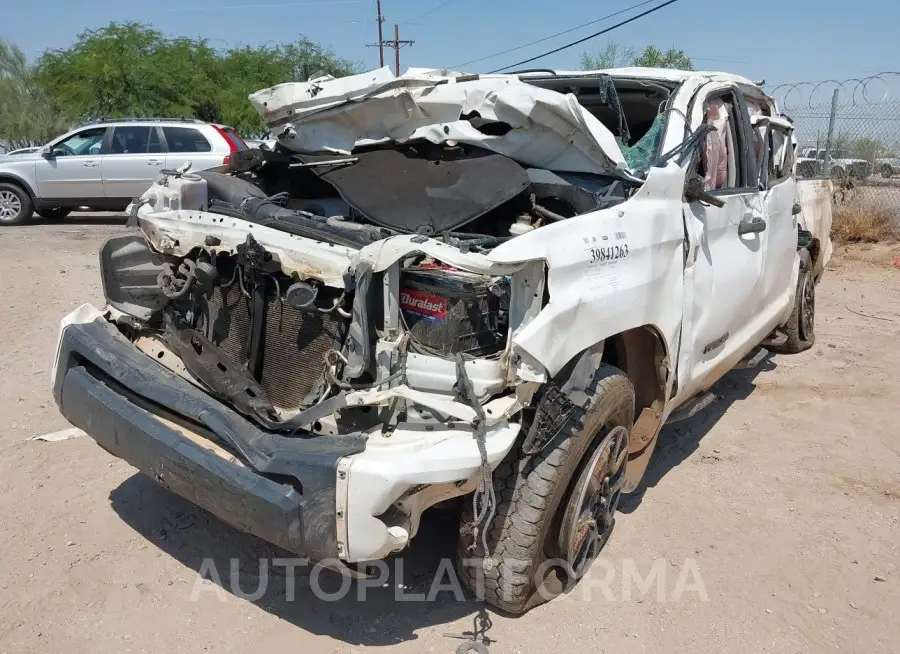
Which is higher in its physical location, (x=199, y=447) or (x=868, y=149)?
(x=868, y=149)

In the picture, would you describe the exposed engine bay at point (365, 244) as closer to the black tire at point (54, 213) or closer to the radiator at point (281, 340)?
the radiator at point (281, 340)

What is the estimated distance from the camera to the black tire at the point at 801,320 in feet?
20.2

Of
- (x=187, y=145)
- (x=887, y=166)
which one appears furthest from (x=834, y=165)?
(x=187, y=145)

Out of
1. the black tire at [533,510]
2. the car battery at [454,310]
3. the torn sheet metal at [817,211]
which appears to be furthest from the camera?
the torn sheet metal at [817,211]

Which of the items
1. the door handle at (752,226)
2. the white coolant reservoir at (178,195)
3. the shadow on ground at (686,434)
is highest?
the white coolant reservoir at (178,195)

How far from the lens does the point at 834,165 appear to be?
1333 centimetres

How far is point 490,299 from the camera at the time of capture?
2512 millimetres

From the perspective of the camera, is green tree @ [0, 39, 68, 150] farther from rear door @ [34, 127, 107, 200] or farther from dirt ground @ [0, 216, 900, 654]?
dirt ground @ [0, 216, 900, 654]

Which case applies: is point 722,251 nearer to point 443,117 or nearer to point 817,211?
point 443,117

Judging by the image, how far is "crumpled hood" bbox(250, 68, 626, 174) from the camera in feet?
10.6

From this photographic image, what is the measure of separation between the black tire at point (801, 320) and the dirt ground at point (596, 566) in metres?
1.33

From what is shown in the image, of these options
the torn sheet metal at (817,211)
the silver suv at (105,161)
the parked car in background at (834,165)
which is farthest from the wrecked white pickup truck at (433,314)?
the parked car in background at (834,165)

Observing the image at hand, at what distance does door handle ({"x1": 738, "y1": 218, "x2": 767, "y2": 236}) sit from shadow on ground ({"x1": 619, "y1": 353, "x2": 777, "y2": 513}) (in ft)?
4.48

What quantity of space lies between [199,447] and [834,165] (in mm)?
13679
